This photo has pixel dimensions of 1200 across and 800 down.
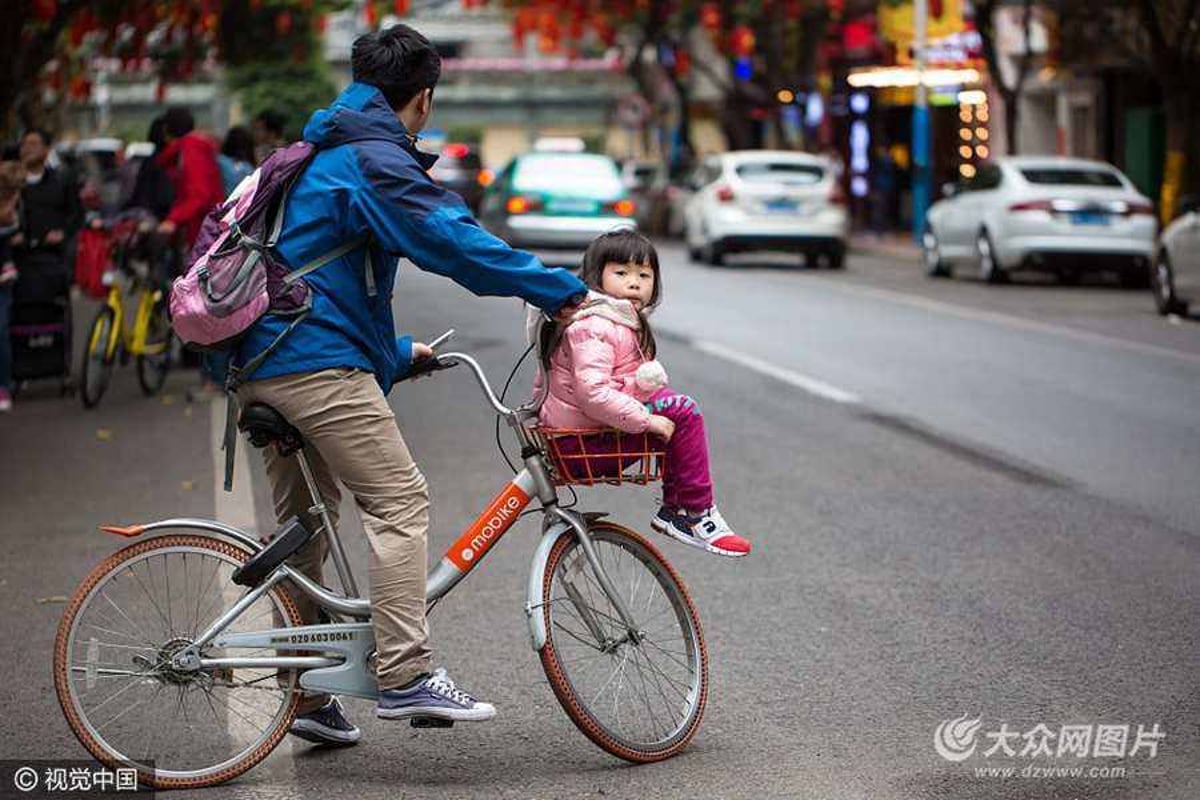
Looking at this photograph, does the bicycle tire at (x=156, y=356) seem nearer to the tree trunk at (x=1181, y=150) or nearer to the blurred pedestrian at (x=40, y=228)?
the blurred pedestrian at (x=40, y=228)

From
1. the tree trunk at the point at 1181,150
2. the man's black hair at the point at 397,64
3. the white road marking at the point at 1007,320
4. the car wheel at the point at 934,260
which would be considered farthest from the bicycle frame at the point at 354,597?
the car wheel at the point at 934,260

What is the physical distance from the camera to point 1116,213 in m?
26.2

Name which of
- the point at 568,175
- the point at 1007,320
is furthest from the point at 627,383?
the point at 568,175

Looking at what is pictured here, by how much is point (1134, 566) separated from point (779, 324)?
12.2 metres

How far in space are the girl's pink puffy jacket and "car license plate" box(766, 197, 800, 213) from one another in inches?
993

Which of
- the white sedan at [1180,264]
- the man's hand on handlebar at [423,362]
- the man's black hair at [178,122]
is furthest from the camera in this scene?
the white sedan at [1180,264]

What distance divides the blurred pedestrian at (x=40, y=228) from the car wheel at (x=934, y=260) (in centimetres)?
1622

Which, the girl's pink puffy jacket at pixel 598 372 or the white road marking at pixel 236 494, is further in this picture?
the white road marking at pixel 236 494

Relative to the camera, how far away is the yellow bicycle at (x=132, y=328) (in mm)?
14547

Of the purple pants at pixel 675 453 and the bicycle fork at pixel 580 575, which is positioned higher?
the purple pants at pixel 675 453

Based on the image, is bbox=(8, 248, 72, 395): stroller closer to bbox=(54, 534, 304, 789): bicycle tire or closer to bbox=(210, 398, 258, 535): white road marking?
bbox=(210, 398, 258, 535): white road marking

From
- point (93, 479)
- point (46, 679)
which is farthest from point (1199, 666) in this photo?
point (93, 479)

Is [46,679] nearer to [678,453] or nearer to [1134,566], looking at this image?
[678,453]

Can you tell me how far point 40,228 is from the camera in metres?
14.8
